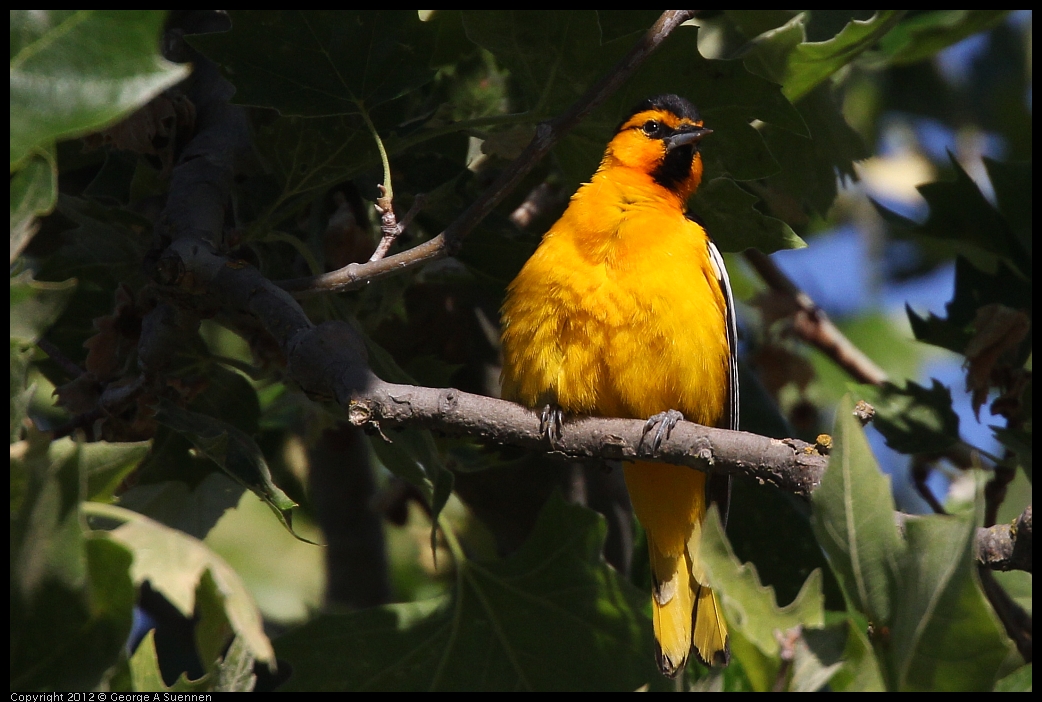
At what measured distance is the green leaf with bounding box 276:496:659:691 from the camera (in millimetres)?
2949

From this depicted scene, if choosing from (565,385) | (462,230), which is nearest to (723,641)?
(565,385)

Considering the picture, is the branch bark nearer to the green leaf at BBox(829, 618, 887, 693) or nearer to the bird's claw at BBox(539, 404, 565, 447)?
the bird's claw at BBox(539, 404, 565, 447)

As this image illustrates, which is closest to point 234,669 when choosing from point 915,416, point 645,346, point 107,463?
point 107,463

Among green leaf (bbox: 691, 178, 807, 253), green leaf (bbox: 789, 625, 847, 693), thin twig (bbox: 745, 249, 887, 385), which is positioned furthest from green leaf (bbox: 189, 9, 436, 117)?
thin twig (bbox: 745, 249, 887, 385)

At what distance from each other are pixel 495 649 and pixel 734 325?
147cm

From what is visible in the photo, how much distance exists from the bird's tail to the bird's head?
1214mm

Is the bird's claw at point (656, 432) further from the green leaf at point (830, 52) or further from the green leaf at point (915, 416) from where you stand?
the green leaf at point (830, 52)

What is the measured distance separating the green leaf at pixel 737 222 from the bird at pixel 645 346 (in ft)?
0.65

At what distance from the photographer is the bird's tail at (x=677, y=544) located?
10.9 feet

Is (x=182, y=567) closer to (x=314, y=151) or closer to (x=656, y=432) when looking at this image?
(x=656, y=432)

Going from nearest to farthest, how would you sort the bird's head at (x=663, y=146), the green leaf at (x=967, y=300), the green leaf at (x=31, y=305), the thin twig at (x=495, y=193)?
1. the green leaf at (x=31, y=305)
2. the thin twig at (x=495, y=193)
3. the green leaf at (x=967, y=300)
4. the bird's head at (x=663, y=146)

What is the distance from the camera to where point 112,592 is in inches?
63.5

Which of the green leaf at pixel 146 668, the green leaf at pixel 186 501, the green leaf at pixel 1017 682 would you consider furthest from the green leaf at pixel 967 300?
the green leaf at pixel 146 668
